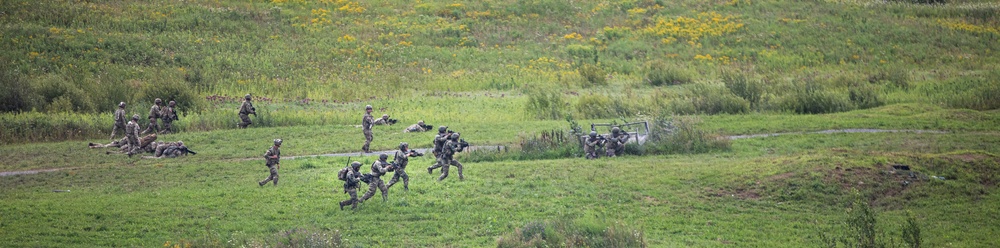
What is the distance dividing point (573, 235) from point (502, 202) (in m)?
4.86

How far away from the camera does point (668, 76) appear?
59625 millimetres

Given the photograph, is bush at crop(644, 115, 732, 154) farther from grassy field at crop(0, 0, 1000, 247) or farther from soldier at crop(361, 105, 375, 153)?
soldier at crop(361, 105, 375, 153)

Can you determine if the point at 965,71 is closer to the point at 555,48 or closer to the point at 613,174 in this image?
the point at 555,48

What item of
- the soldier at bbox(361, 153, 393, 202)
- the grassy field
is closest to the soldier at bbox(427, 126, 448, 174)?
the grassy field

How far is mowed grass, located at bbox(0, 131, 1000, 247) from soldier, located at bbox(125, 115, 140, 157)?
92.8 inches


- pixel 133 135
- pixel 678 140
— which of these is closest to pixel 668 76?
pixel 678 140

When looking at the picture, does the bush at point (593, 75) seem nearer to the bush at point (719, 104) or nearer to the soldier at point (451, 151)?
the bush at point (719, 104)

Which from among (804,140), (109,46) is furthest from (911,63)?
(109,46)

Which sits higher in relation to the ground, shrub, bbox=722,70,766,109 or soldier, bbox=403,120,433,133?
soldier, bbox=403,120,433,133

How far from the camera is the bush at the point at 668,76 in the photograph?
59.5 meters

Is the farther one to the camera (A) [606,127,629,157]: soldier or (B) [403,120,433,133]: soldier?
(B) [403,120,433,133]: soldier

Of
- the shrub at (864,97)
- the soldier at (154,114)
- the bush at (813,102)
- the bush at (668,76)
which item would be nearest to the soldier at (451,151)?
the soldier at (154,114)

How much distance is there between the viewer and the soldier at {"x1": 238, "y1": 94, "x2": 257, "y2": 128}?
4091 centimetres

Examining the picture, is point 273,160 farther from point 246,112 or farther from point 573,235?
point 246,112
